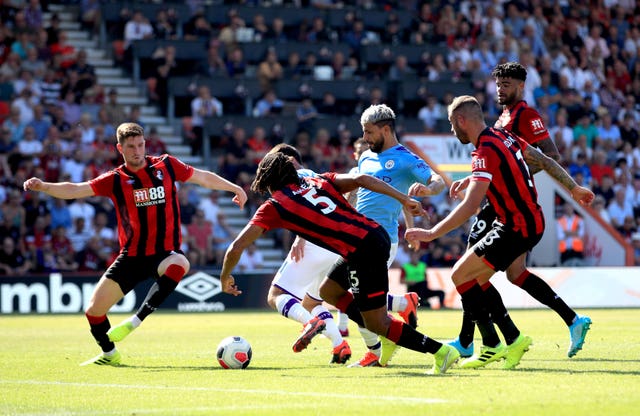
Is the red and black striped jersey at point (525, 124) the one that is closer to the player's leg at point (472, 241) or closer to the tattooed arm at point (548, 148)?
Result: the tattooed arm at point (548, 148)

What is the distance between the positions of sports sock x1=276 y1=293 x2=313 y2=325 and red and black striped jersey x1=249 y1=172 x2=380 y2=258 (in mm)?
2038

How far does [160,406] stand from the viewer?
7969 mm

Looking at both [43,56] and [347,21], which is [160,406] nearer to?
[43,56]

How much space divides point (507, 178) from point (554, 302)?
1.69 metres

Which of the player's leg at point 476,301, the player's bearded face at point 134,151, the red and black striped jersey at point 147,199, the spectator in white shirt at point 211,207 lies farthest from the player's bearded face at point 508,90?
the spectator in white shirt at point 211,207

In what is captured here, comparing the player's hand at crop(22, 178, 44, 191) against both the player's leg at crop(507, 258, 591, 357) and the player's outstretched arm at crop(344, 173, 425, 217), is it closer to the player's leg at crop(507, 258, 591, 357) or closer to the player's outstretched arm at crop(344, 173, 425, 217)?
the player's outstretched arm at crop(344, 173, 425, 217)

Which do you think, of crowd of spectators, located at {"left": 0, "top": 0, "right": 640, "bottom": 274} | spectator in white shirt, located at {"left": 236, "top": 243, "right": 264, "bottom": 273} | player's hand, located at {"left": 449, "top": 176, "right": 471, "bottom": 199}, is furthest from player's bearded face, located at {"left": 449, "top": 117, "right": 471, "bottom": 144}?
spectator in white shirt, located at {"left": 236, "top": 243, "right": 264, "bottom": 273}

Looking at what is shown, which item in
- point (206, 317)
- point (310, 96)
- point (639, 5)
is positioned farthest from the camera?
point (639, 5)

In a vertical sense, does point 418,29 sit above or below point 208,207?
above

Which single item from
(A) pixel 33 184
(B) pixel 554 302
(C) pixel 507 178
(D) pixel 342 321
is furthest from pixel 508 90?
(A) pixel 33 184

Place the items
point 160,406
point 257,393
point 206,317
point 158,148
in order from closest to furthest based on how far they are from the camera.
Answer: point 160,406 → point 257,393 → point 206,317 → point 158,148

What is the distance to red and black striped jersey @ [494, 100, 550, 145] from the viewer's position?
11.6 m

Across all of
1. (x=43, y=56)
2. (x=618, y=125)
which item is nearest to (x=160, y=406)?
(x=43, y=56)

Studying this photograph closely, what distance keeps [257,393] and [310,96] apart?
2002 cm
